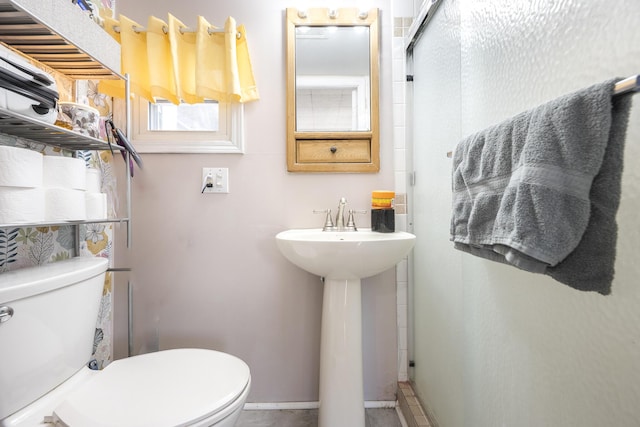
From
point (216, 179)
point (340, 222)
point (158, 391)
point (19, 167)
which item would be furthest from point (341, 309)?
point (19, 167)

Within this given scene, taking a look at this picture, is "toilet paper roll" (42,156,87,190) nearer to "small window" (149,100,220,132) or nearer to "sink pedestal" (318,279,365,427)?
"small window" (149,100,220,132)

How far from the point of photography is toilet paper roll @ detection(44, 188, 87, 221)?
839 mm

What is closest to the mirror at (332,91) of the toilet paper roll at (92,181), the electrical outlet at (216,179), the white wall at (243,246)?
the white wall at (243,246)

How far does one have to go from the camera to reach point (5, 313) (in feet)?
2.26

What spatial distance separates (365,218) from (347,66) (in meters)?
0.70

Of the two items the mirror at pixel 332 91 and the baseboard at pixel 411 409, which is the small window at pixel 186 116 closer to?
the mirror at pixel 332 91

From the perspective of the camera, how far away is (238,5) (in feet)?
4.50

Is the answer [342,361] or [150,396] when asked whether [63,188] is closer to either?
[150,396]

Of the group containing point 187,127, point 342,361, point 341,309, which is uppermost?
point 187,127

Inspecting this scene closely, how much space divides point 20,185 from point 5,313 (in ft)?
0.99

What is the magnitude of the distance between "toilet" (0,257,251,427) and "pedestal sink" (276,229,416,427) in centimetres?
37

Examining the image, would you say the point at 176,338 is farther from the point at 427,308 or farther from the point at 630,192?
the point at 630,192

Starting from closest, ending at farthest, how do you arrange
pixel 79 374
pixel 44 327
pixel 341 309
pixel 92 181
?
pixel 44 327
pixel 79 374
pixel 92 181
pixel 341 309

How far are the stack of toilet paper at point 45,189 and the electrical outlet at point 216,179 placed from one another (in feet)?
1.34
